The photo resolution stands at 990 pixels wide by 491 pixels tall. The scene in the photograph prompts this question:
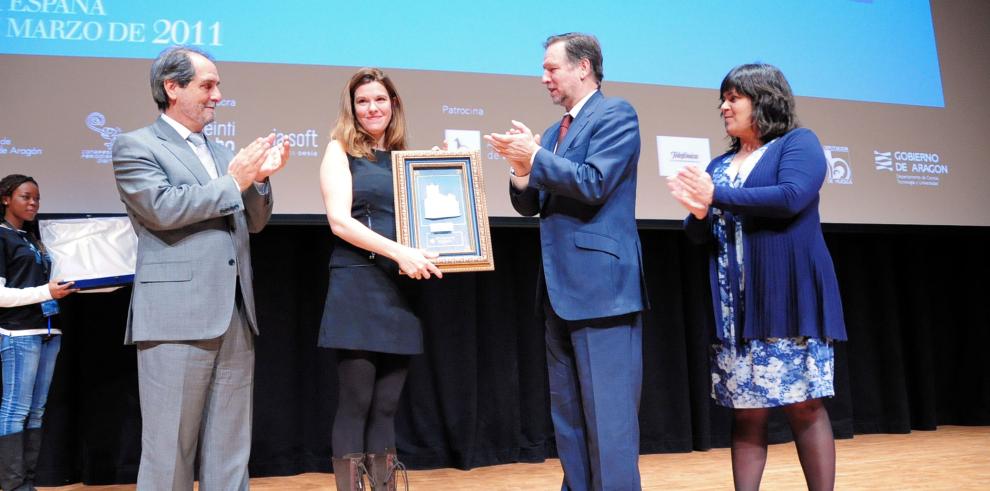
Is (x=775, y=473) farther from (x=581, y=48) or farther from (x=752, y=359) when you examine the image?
(x=581, y=48)

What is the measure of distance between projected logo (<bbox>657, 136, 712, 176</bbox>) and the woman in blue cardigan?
156cm

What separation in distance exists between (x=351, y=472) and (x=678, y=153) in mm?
2426

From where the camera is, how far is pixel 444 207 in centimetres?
228

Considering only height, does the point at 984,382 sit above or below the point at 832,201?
below

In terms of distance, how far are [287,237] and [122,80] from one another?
1.08 meters

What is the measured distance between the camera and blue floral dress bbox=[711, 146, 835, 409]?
2.07 m

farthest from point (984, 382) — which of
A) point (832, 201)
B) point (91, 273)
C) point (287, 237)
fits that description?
point (91, 273)

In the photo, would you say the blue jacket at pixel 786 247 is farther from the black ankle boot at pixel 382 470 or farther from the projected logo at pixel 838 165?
the projected logo at pixel 838 165

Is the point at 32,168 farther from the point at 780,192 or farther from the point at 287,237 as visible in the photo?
the point at 780,192

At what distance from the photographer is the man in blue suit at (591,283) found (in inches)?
77.1

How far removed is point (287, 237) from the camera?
12.8 ft

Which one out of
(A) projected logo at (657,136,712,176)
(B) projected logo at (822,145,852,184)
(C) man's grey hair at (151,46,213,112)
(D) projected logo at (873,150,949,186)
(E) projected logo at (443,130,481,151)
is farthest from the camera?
(D) projected logo at (873,150,949,186)

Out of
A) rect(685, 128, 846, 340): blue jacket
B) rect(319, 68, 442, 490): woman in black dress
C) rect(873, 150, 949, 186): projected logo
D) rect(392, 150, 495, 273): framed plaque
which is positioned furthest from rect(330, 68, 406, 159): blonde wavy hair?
rect(873, 150, 949, 186): projected logo

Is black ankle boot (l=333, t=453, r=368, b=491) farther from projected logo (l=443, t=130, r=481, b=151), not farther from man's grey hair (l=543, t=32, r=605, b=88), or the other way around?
projected logo (l=443, t=130, r=481, b=151)
